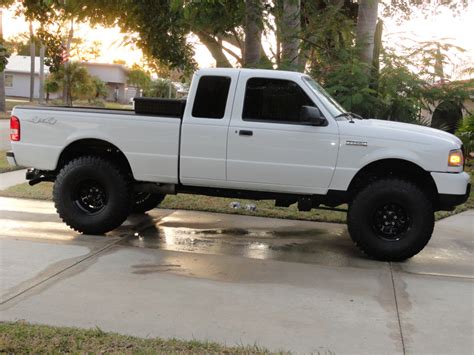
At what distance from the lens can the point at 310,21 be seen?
11.9 m

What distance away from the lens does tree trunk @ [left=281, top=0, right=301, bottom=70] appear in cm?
1038

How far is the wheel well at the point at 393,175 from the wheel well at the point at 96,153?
2.88 m

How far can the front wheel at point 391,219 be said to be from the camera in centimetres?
627

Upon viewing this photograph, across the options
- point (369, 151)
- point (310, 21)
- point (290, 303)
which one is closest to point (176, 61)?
point (310, 21)

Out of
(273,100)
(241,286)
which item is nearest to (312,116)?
(273,100)

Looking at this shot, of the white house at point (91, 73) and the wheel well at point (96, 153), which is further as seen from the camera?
the white house at point (91, 73)

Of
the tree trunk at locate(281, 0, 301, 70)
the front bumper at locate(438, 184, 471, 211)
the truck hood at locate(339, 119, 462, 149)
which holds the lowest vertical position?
the front bumper at locate(438, 184, 471, 211)

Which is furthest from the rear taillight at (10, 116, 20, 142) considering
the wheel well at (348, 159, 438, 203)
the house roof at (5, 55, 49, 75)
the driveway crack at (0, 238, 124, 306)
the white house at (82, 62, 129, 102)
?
the white house at (82, 62, 129, 102)

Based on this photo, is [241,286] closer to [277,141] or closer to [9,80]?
[277,141]

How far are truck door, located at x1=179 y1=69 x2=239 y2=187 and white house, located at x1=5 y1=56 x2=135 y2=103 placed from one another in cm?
5292

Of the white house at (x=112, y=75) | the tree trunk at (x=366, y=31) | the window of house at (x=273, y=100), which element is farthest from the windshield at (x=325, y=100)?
the white house at (x=112, y=75)

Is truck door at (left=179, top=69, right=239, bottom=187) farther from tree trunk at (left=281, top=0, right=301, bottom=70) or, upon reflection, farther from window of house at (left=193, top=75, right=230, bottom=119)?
tree trunk at (left=281, top=0, right=301, bottom=70)

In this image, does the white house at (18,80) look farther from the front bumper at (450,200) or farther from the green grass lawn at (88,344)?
the green grass lawn at (88,344)

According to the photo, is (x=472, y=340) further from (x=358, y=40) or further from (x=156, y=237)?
(x=358, y=40)
